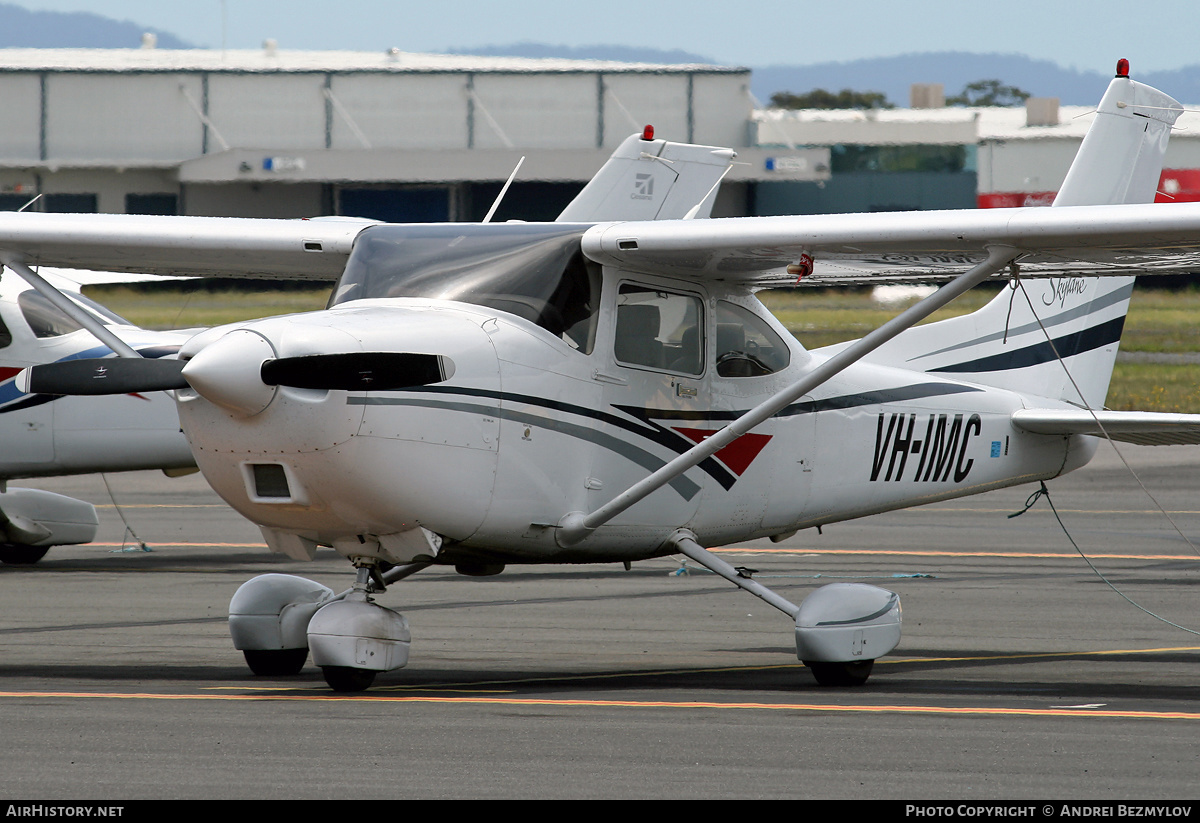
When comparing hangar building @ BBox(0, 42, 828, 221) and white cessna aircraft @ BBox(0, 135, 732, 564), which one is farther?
hangar building @ BBox(0, 42, 828, 221)

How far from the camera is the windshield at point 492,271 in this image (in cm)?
843

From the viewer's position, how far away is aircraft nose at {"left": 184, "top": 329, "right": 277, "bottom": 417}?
721 cm

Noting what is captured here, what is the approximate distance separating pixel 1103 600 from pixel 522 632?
14.4ft

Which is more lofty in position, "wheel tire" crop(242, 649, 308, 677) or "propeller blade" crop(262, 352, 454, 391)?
"propeller blade" crop(262, 352, 454, 391)

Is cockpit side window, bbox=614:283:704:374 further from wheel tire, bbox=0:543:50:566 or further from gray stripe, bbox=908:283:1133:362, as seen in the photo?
wheel tire, bbox=0:543:50:566

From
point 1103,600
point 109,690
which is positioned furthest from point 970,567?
point 109,690

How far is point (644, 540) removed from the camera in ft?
30.0

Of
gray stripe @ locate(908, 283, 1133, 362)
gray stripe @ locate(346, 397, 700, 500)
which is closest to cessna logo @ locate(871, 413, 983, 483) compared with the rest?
gray stripe @ locate(908, 283, 1133, 362)

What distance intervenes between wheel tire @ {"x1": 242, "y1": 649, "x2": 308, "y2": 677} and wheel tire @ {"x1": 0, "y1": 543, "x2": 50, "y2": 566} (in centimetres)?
674

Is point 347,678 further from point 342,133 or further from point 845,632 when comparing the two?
point 342,133

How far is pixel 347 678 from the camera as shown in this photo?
27.0ft

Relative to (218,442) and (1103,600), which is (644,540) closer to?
(218,442)

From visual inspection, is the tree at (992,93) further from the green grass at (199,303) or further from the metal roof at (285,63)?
the green grass at (199,303)

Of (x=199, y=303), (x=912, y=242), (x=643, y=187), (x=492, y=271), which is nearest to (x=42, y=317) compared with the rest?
(x=643, y=187)
